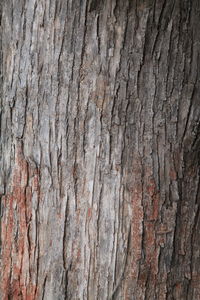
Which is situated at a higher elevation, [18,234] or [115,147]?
[115,147]

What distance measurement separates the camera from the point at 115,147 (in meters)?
2.44

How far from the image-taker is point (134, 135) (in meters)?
2.43

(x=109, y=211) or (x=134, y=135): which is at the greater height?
(x=134, y=135)

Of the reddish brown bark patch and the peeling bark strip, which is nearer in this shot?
the peeling bark strip

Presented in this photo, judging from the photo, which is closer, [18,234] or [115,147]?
[115,147]

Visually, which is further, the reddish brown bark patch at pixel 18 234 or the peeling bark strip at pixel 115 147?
the reddish brown bark patch at pixel 18 234

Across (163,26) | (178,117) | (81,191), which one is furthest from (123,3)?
(81,191)

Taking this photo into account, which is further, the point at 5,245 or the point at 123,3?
the point at 5,245

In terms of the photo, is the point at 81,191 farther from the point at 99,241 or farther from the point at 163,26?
the point at 163,26

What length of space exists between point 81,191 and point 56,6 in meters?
0.73

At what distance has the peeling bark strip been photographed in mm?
2418

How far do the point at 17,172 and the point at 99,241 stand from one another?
432 mm

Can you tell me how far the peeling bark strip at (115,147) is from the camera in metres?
2.42

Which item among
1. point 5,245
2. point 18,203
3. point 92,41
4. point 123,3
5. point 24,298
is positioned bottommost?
point 24,298
